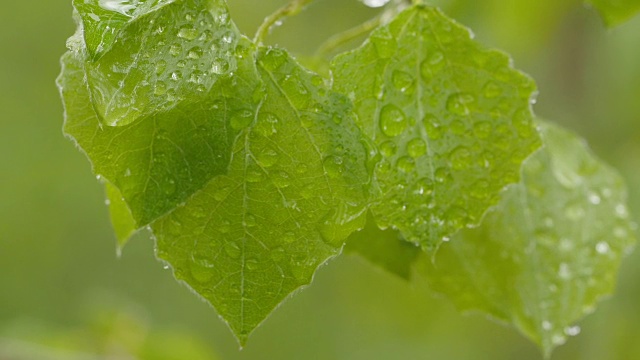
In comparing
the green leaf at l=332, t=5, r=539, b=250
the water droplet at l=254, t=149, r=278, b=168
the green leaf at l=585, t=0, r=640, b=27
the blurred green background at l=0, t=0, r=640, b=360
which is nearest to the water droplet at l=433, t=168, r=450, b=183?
the green leaf at l=332, t=5, r=539, b=250

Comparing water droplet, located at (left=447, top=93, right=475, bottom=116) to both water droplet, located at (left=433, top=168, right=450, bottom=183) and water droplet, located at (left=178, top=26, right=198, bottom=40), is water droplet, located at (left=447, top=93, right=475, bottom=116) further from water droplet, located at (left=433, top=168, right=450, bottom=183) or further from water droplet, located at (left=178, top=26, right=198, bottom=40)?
water droplet, located at (left=178, top=26, right=198, bottom=40)

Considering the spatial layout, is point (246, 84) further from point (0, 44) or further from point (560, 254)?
point (0, 44)

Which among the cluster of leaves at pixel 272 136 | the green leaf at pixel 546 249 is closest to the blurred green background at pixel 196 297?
the green leaf at pixel 546 249

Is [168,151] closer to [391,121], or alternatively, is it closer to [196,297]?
[391,121]

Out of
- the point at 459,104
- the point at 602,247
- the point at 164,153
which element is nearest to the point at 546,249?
the point at 602,247

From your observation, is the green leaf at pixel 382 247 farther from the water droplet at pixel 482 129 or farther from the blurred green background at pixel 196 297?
the blurred green background at pixel 196 297

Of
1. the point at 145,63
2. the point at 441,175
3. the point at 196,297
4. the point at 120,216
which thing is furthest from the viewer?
the point at 196,297

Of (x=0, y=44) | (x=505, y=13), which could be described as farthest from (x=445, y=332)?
(x=0, y=44)
